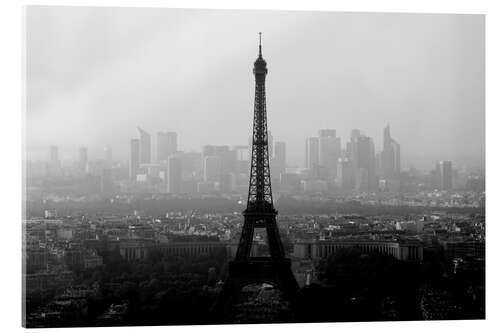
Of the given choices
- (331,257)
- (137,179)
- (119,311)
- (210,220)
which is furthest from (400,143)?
(119,311)

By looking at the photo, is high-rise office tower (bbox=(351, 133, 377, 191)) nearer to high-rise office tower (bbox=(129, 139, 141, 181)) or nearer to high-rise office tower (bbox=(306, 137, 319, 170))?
high-rise office tower (bbox=(306, 137, 319, 170))

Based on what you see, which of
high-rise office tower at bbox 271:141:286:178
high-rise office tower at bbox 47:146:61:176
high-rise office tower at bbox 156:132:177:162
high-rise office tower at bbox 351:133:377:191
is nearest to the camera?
high-rise office tower at bbox 47:146:61:176

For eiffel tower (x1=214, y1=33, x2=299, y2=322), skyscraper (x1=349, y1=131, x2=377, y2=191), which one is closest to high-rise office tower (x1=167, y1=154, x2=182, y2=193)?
eiffel tower (x1=214, y1=33, x2=299, y2=322)

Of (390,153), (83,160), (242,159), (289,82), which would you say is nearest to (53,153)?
(83,160)

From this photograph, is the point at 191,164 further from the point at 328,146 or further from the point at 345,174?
the point at 345,174

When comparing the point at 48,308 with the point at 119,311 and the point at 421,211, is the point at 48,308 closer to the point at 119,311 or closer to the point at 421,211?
the point at 119,311

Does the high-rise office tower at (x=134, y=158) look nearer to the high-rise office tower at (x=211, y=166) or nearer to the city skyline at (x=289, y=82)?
the city skyline at (x=289, y=82)
